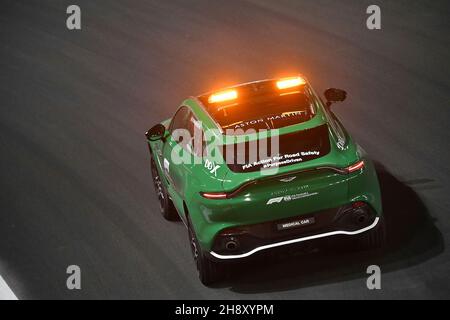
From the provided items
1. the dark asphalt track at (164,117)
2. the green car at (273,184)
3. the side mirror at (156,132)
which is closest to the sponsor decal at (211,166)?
the green car at (273,184)

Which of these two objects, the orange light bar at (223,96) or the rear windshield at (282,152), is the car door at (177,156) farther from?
the rear windshield at (282,152)

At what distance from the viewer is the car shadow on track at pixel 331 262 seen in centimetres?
899

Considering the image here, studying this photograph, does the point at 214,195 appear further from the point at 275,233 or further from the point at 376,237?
the point at 376,237

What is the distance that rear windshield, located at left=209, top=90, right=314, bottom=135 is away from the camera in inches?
358

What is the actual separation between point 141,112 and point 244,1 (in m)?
5.72

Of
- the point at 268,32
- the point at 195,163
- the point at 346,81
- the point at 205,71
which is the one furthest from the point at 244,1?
the point at 195,163

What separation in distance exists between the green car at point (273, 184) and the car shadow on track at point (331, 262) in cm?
20

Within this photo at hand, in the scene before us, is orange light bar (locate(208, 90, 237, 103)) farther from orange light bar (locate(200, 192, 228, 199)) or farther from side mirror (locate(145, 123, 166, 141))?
orange light bar (locate(200, 192, 228, 199))

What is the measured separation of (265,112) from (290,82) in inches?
26.5

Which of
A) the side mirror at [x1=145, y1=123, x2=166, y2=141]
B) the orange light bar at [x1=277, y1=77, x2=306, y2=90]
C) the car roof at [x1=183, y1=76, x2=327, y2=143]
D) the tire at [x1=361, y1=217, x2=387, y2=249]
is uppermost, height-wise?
the orange light bar at [x1=277, y1=77, x2=306, y2=90]

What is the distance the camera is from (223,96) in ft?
32.1

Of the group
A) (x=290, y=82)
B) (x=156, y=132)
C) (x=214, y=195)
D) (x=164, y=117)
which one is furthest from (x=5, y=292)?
(x=164, y=117)

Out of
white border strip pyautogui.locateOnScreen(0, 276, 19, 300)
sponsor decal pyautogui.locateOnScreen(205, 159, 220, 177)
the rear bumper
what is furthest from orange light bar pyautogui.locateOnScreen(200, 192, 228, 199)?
white border strip pyautogui.locateOnScreen(0, 276, 19, 300)

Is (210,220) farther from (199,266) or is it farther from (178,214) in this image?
(178,214)
